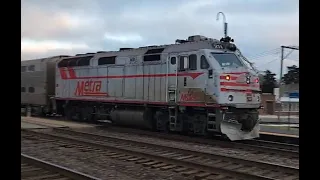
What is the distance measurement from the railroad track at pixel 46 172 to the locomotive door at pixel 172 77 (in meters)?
6.65

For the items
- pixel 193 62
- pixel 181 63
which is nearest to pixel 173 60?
pixel 181 63

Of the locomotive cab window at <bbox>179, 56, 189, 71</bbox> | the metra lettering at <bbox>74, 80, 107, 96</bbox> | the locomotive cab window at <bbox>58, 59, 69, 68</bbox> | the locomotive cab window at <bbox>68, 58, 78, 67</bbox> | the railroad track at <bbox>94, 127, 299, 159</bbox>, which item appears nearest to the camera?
the railroad track at <bbox>94, 127, 299, 159</bbox>

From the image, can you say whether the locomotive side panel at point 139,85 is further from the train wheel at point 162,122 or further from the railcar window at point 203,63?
the railcar window at point 203,63

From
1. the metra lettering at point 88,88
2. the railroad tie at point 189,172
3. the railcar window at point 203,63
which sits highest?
the railcar window at point 203,63

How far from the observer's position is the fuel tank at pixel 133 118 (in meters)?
15.3

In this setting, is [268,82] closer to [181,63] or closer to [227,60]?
[181,63]

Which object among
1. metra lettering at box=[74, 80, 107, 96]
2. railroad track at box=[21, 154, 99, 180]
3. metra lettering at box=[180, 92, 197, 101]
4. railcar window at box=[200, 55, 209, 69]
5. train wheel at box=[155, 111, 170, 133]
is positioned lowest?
railroad track at box=[21, 154, 99, 180]

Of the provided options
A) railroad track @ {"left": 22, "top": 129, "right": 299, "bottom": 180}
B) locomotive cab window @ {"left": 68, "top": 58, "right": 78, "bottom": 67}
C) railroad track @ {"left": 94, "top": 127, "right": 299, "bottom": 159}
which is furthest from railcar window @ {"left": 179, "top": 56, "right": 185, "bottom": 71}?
locomotive cab window @ {"left": 68, "top": 58, "right": 78, "bottom": 67}

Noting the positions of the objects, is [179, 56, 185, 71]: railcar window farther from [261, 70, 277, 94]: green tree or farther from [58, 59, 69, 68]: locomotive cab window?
[261, 70, 277, 94]: green tree

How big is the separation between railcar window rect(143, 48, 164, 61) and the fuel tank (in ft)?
7.23

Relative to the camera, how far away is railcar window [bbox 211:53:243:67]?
12883 millimetres

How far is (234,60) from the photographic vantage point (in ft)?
43.3

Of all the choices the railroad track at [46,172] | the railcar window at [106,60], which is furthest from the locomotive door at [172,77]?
the railroad track at [46,172]
